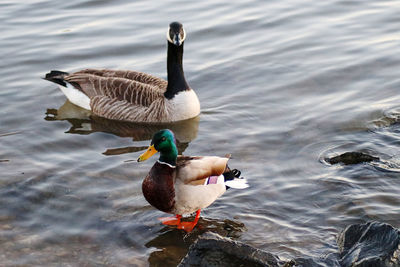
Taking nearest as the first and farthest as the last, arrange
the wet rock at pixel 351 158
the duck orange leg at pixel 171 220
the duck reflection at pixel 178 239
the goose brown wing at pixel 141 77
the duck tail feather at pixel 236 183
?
the duck reflection at pixel 178 239 < the duck tail feather at pixel 236 183 < the duck orange leg at pixel 171 220 < the wet rock at pixel 351 158 < the goose brown wing at pixel 141 77

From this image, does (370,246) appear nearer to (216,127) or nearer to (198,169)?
(198,169)

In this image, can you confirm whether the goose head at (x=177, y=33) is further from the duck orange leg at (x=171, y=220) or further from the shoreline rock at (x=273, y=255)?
the shoreline rock at (x=273, y=255)

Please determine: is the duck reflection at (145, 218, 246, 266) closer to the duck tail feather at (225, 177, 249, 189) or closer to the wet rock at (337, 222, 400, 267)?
the duck tail feather at (225, 177, 249, 189)

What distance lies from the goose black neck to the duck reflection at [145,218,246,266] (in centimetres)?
370

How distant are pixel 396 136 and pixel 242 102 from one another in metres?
2.92

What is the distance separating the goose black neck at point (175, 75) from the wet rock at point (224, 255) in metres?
5.09

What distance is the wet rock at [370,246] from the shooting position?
5809 mm

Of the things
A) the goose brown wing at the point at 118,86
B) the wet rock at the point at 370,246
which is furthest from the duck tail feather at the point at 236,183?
the goose brown wing at the point at 118,86

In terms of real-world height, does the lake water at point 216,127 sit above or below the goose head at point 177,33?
below

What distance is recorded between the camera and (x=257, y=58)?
1305 centimetres

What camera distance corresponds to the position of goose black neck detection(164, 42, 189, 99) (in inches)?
430

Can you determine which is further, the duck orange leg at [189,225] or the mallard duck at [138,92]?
the mallard duck at [138,92]

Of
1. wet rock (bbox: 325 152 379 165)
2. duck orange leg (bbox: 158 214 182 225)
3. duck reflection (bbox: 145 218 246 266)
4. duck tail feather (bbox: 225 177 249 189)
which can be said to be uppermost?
duck tail feather (bbox: 225 177 249 189)

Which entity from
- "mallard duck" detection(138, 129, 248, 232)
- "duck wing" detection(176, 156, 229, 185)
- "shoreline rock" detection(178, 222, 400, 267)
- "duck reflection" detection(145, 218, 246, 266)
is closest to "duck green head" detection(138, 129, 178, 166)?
"mallard duck" detection(138, 129, 248, 232)
